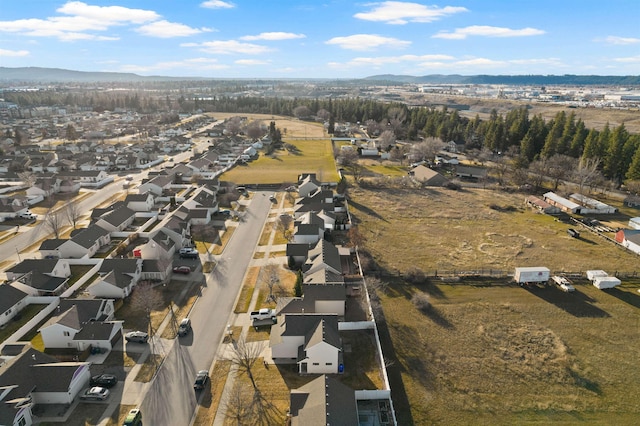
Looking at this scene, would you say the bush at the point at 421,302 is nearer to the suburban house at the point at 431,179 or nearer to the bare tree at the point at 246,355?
the bare tree at the point at 246,355

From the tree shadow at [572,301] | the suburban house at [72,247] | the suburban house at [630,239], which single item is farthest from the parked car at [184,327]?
the suburban house at [630,239]

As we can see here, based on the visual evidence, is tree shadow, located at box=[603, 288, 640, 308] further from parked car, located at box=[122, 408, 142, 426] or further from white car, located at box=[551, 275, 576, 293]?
parked car, located at box=[122, 408, 142, 426]

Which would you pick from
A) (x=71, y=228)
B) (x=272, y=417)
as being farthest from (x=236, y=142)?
(x=272, y=417)

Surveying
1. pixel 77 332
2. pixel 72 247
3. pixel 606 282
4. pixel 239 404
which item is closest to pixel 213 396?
pixel 239 404

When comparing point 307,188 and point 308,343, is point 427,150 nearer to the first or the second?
point 307,188

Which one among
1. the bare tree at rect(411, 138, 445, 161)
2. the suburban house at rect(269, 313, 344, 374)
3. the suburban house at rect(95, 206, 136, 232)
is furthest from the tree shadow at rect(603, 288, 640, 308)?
the suburban house at rect(95, 206, 136, 232)
